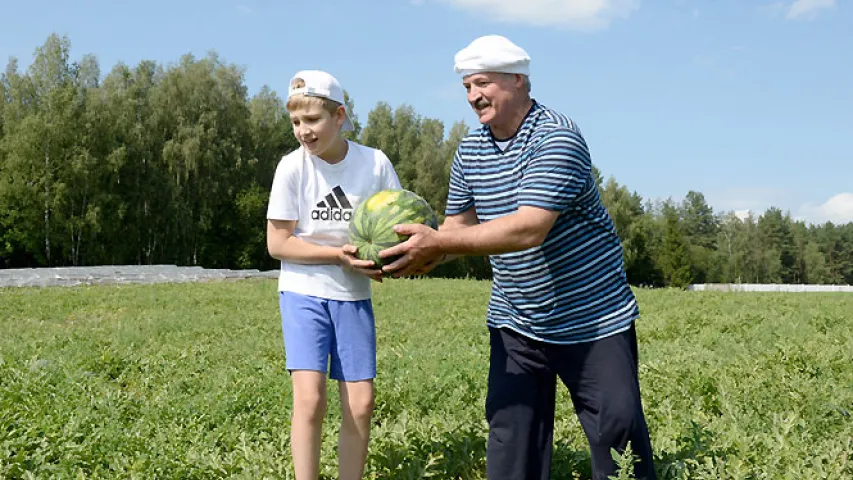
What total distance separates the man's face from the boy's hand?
0.88 meters

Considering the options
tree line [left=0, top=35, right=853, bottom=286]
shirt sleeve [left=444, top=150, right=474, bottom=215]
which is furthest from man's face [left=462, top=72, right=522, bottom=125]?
tree line [left=0, top=35, right=853, bottom=286]

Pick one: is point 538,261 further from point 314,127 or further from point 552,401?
point 314,127

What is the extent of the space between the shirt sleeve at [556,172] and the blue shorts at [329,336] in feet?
4.03

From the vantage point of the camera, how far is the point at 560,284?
340 cm

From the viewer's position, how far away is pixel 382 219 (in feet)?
12.1

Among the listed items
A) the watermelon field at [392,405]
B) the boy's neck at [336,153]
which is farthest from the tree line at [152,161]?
the boy's neck at [336,153]

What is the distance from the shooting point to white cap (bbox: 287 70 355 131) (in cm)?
394

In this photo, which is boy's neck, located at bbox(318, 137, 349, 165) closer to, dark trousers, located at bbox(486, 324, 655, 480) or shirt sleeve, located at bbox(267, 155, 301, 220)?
shirt sleeve, located at bbox(267, 155, 301, 220)

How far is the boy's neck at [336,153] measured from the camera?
4.07 metres

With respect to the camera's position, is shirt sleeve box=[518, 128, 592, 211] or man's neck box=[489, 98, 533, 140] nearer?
shirt sleeve box=[518, 128, 592, 211]

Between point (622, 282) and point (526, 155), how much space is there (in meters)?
0.76

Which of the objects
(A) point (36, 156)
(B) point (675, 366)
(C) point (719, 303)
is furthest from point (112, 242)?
(B) point (675, 366)

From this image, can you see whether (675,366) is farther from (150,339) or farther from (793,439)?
(150,339)

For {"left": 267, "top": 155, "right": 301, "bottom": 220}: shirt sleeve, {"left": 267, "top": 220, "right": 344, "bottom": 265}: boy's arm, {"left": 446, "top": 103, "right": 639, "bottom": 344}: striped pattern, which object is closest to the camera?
{"left": 446, "top": 103, "right": 639, "bottom": 344}: striped pattern
